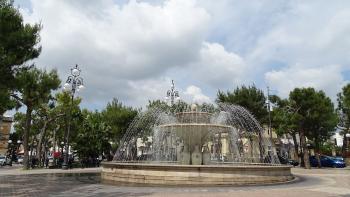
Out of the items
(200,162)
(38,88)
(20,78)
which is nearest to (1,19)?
(20,78)

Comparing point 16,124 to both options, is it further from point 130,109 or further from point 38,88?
point 38,88

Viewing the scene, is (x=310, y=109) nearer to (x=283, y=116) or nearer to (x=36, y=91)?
(x=283, y=116)

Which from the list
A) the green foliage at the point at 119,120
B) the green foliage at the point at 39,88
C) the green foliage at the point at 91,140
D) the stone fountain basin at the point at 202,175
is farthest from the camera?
the green foliage at the point at 119,120

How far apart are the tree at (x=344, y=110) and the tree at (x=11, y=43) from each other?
34.7 meters

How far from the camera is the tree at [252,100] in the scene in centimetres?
4066

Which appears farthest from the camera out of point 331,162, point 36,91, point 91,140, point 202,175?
point 91,140

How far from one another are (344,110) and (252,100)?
39.8ft

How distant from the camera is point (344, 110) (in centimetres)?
4291

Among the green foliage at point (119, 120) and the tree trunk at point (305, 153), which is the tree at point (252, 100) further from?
the green foliage at point (119, 120)

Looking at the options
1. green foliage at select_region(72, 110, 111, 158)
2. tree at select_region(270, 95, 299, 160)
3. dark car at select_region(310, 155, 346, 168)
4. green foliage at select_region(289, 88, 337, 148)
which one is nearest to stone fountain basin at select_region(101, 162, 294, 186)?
tree at select_region(270, 95, 299, 160)

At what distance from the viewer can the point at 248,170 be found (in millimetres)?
13570

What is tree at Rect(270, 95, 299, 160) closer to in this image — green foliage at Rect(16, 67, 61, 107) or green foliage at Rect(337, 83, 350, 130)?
green foliage at Rect(337, 83, 350, 130)

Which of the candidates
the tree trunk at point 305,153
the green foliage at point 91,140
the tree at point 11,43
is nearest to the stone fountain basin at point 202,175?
the tree at point 11,43

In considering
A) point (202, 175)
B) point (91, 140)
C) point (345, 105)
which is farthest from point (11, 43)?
point (345, 105)
